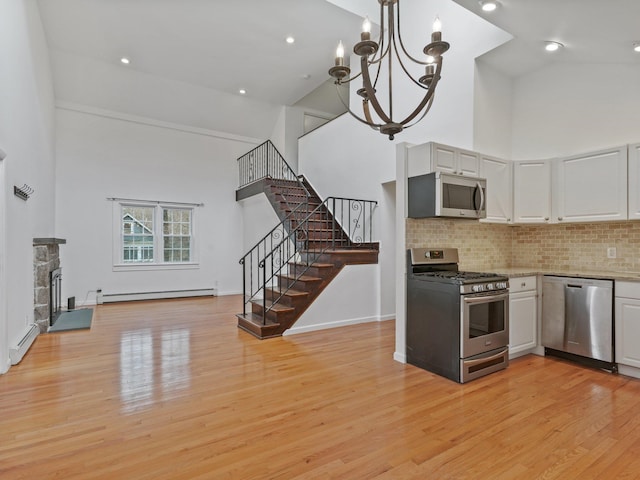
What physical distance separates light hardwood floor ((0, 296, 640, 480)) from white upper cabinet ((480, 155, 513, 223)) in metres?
1.66

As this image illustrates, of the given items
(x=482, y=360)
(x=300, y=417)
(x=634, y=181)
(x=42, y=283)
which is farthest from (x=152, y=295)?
(x=634, y=181)

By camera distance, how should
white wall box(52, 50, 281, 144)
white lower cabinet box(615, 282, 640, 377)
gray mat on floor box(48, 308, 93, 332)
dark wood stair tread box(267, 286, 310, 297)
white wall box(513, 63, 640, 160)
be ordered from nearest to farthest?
white lower cabinet box(615, 282, 640, 377), white wall box(513, 63, 640, 160), dark wood stair tread box(267, 286, 310, 297), gray mat on floor box(48, 308, 93, 332), white wall box(52, 50, 281, 144)

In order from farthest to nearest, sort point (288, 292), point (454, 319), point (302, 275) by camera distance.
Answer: point (302, 275) → point (288, 292) → point (454, 319)

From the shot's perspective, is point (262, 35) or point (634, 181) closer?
point (634, 181)

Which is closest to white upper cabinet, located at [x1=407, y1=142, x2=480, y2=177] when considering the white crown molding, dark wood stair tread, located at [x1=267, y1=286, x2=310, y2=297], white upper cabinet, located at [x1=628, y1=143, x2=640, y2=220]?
white upper cabinet, located at [x1=628, y1=143, x2=640, y2=220]

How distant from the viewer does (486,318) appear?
342 centimetres

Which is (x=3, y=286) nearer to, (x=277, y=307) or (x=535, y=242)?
(x=277, y=307)

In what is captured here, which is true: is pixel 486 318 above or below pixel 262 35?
below

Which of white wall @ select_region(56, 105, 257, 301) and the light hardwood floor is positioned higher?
white wall @ select_region(56, 105, 257, 301)

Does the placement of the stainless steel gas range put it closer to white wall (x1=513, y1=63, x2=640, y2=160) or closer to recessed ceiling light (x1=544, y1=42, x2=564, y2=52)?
white wall (x1=513, y1=63, x2=640, y2=160)

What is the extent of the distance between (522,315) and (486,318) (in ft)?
2.27

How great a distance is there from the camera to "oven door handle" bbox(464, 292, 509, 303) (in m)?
3.22

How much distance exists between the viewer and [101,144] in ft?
24.3

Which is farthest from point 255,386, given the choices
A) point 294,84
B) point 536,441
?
point 294,84
